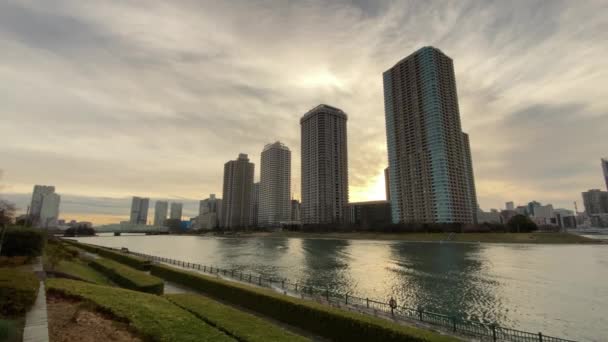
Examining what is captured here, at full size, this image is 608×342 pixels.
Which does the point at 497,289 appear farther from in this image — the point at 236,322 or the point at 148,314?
the point at 148,314

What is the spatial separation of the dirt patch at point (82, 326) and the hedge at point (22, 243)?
26.9 meters

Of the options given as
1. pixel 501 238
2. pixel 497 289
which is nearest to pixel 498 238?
pixel 501 238

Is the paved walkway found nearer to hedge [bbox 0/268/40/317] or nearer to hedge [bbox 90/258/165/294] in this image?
hedge [bbox 0/268/40/317]

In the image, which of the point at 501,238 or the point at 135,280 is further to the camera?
the point at 501,238

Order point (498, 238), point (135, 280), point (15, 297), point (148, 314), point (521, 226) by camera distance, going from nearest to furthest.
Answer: point (15, 297) < point (148, 314) < point (135, 280) < point (498, 238) < point (521, 226)

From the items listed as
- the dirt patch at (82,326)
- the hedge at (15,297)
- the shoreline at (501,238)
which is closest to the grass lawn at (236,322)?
the dirt patch at (82,326)

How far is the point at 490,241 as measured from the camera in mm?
119812

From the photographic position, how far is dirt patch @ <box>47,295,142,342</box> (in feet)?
35.7

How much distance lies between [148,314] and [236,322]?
4.14m

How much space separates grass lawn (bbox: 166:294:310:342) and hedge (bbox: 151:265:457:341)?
3105mm

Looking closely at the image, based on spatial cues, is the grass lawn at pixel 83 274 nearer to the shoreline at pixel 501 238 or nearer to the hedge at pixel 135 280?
the hedge at pixel 135 280

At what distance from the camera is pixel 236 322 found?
557 inches

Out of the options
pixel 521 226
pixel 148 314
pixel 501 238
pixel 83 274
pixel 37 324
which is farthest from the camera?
pixel 521 226

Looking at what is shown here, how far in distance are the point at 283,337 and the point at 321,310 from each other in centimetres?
449
